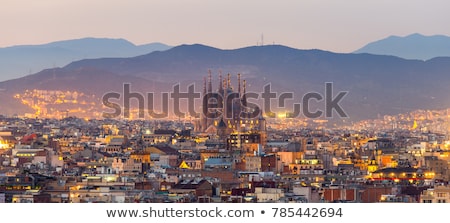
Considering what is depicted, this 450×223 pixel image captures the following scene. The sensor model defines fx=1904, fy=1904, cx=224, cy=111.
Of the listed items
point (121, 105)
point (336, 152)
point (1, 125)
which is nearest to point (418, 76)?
point (121, 105)

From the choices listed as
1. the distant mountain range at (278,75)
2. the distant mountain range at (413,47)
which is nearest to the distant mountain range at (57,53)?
the distant mountain range at (278,75)

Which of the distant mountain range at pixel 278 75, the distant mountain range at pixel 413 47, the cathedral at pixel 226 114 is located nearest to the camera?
the cathedral at pixel 226 114

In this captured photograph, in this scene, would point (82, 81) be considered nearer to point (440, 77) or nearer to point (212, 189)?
point (440, 77)

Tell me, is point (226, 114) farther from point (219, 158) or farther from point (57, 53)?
point (219, 158)

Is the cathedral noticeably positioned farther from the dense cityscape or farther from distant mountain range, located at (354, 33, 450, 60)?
distant mountain range, located at (354, 33, 450, 60)

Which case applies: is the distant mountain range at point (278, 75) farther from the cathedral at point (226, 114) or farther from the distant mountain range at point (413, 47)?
the cathedral at point (226, 114)

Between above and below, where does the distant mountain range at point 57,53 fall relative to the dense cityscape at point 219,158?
above

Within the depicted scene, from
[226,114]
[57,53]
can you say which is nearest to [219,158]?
[226,114]
